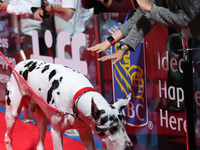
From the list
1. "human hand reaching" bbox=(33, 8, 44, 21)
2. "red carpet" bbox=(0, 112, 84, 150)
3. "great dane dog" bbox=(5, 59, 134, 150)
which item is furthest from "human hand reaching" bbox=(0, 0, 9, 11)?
"great dane dog" bbox=(5, 59, 134, 150)

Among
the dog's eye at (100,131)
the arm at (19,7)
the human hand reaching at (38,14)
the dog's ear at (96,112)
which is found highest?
the arm at (19,7)

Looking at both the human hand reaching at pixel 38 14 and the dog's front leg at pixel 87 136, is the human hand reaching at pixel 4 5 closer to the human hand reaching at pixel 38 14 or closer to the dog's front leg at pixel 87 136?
the human hand reaching at pixel 38 14

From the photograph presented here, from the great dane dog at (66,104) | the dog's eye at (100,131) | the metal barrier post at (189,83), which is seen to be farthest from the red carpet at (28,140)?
the metal barrier post at (189,83)

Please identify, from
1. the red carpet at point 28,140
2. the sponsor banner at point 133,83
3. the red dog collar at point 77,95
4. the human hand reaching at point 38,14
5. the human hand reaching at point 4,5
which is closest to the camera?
the red dog collar at point 77,95

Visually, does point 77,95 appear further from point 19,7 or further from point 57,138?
point 19,7

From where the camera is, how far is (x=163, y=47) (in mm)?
3004

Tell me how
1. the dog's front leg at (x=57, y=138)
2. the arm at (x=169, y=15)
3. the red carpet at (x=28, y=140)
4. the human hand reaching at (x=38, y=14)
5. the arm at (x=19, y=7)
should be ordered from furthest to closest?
the arm at (x=19, y=7) < the human hand reaching at (x=38, y=14) < the red carpet at (x=28, y=140) < the dog's front leg at (x=57, y=138) < the arm at (x=169, y=15)

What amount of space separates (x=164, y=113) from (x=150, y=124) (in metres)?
0.23

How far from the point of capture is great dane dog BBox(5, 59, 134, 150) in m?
2.19

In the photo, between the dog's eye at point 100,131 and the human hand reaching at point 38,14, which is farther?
the human hand reaching at point 38,14

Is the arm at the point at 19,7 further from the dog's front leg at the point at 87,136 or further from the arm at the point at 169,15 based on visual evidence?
the arm at the point at 169,15

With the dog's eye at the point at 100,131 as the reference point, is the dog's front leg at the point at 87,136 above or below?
below

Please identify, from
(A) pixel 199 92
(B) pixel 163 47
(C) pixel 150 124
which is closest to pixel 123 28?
(B) pixel 163 47

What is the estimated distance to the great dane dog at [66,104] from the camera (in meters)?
2.19
